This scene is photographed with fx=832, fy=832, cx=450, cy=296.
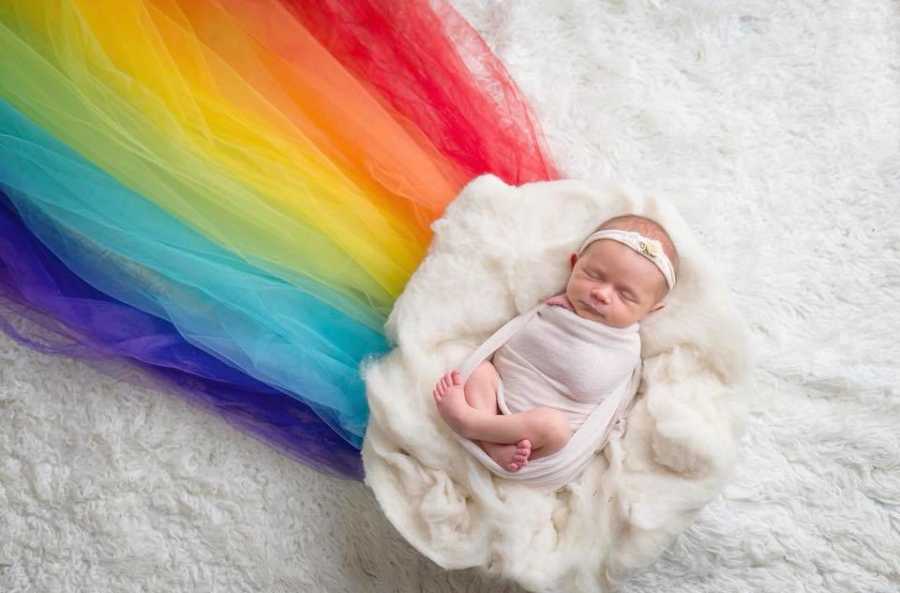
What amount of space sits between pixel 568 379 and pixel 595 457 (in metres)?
0.10

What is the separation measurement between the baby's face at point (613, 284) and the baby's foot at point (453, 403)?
16 centimetres

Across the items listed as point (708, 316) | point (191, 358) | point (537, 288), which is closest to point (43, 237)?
point (191, 358)

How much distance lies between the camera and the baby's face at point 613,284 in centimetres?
89

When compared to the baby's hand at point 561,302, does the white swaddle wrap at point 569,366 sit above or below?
below

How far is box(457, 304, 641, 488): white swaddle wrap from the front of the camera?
91 centimetres

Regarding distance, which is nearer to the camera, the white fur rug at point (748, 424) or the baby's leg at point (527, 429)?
the baby's leg at point (527, 429)

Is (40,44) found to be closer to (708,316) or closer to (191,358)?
(191,358)

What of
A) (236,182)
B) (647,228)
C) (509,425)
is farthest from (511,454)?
(236,182)

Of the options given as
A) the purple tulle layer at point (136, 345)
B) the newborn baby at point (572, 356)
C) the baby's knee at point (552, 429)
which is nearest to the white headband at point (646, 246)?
the newborn baby at point (572, 356)

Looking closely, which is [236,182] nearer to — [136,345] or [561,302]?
[136,345]

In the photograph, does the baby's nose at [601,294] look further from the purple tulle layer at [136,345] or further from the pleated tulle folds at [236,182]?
the purple tulle layer at [136,345]

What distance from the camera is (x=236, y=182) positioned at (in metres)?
0.94

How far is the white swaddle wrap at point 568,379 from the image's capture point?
91cm

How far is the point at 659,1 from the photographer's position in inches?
48.3
